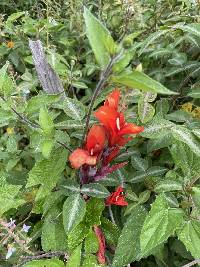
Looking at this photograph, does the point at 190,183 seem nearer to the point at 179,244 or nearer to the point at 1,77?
the point at 179,244

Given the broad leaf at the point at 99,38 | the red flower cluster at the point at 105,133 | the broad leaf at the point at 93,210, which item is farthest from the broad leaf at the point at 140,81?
the broad leaf at the point at 93,210

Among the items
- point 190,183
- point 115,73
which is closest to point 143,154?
point 190,183

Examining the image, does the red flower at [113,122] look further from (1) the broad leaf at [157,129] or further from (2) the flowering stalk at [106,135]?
(1) the broad leaf at [157,129]

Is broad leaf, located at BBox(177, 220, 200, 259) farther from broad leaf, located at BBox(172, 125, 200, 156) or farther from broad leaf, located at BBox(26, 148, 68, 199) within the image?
broad leaf, located at BBox(26, 148, 68, 199)

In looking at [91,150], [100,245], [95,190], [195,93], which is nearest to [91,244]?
[100,245]

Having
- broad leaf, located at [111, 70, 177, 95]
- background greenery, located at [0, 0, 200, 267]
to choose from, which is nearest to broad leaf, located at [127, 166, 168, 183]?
background greenery, located at [0, 0, 200, 267]

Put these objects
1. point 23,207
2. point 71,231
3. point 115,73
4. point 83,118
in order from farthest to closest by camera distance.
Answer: point 23,207
point 83,118
point 71,231
point 115,73

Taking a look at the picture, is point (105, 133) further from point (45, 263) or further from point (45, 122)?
point (45, 263)
